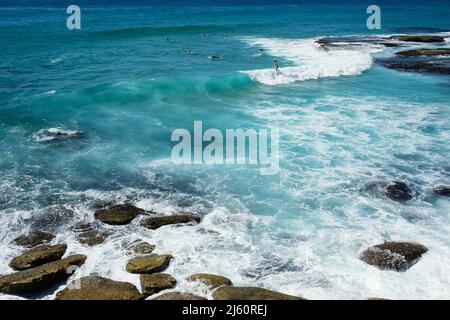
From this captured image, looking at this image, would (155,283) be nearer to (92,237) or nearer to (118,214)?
(92,237)

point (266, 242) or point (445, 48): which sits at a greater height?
point (445, 48)

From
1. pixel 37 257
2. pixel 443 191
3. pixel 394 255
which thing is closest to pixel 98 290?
Answer: pixel 37 257

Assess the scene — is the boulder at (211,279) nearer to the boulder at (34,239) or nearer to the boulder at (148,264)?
the boulder at (148,264)

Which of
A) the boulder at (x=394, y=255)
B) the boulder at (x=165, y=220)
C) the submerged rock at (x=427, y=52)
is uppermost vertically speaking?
the submerged rock at (x=427, y=52)

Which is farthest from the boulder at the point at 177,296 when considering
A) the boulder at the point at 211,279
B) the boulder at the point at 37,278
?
the boulder at the point at 37,278

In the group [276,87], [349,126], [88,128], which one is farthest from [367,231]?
[276,87]

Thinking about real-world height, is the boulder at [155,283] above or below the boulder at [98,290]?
below
